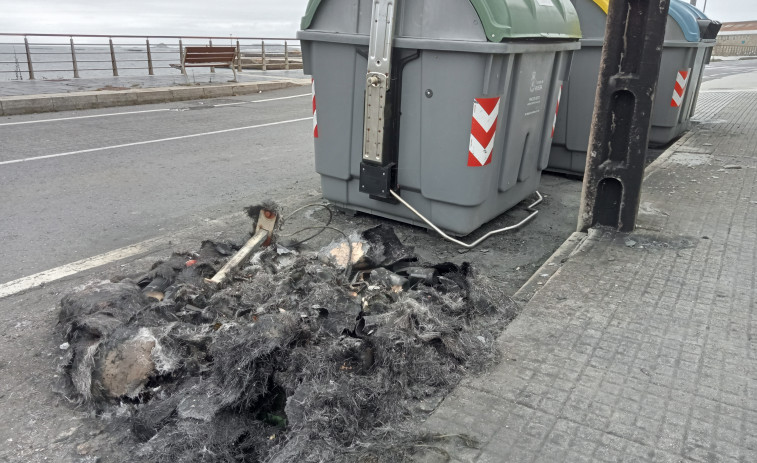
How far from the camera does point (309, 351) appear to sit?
8.98 feet

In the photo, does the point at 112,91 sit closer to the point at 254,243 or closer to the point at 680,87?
the point at 254,243

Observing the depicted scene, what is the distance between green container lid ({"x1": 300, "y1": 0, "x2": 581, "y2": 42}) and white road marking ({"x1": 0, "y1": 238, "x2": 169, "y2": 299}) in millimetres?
2293

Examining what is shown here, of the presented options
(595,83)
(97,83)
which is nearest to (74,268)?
(595,83)

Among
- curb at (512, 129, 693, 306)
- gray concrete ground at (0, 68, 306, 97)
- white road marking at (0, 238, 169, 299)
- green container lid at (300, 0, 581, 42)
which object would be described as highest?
green container lid at (300, 0, 581, 42)

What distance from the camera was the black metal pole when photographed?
13.7ft

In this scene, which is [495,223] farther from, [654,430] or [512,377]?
[654,430]

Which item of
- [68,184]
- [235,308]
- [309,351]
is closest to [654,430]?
[309,351]

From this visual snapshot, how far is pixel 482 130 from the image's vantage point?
447cm

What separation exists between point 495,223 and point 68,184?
15.2 feet

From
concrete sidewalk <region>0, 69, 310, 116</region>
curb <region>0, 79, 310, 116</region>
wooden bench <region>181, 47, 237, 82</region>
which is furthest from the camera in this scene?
wooden bench <region>181, 47, 237, 82</region>

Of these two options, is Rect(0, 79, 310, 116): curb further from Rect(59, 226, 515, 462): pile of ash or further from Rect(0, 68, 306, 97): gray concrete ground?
Rect(59, 226, 515, 462): pile of ash

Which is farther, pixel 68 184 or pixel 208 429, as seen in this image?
pixel 68 184

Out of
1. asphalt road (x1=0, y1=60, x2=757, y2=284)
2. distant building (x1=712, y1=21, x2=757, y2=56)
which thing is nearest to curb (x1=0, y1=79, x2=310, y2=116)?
asphalt road (x1=0, y1=60, x2=757, y2=284)

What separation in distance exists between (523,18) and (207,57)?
46.9ft
